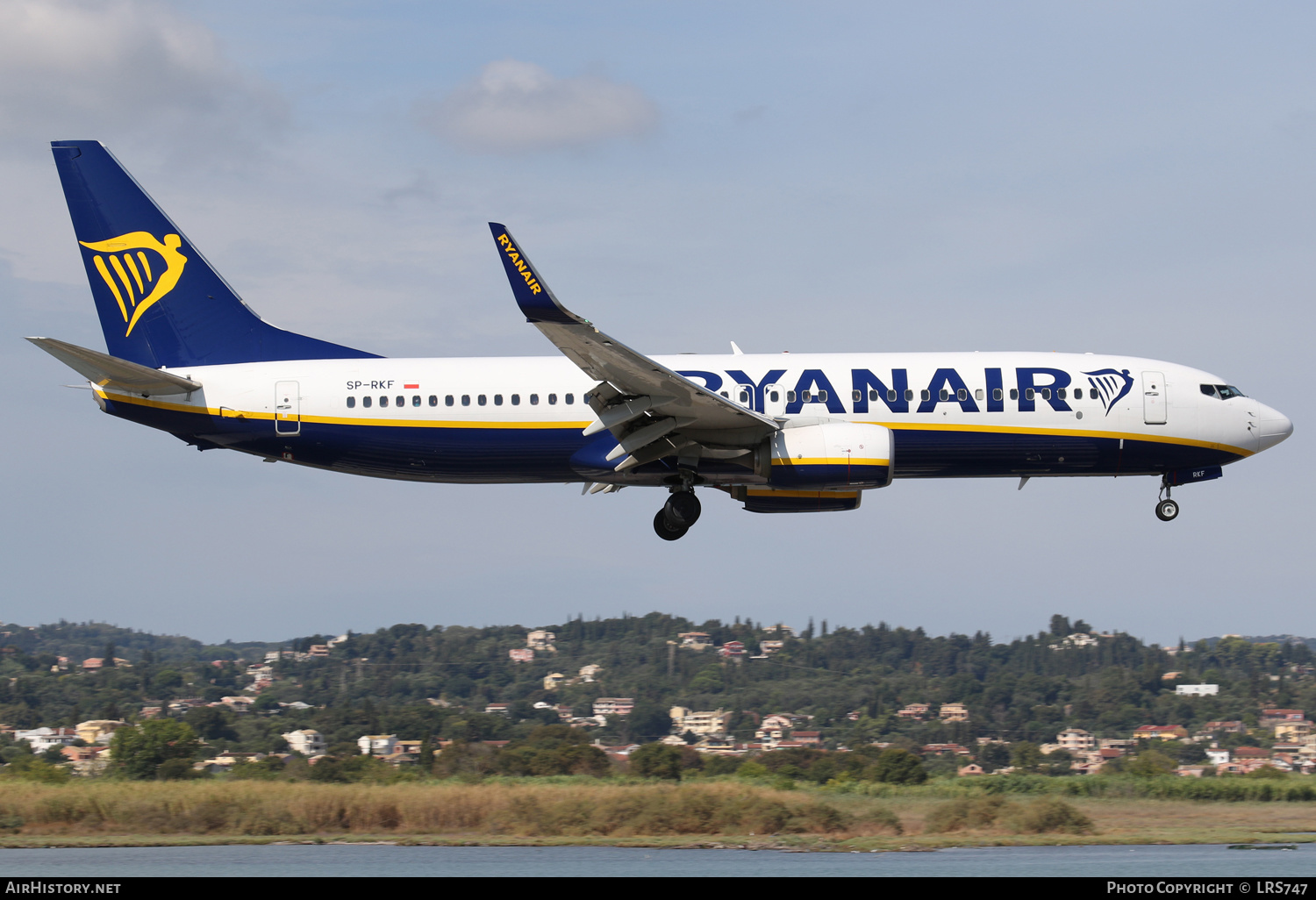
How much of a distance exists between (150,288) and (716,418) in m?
16.0

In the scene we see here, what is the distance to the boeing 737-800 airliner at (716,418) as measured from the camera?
32500mm

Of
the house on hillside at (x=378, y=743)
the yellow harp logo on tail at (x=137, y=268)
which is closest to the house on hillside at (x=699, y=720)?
the house on hillside at (x=378, y=743)

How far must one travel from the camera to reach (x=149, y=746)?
4253cm

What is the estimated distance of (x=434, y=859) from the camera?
3694 cm

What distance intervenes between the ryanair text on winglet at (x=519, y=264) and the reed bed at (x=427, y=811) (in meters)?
16.7

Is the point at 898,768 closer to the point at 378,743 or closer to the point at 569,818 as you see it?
the point at 569,818

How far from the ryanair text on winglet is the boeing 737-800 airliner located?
5002mm

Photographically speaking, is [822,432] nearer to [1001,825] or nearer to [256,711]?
[1001,825]

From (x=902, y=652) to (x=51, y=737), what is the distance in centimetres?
5572

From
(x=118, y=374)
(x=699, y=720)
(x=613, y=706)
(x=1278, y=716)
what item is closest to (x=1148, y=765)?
(x=1278, y=716)

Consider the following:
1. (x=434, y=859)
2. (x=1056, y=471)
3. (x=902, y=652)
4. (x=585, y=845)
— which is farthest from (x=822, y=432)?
(x=902, y=652)

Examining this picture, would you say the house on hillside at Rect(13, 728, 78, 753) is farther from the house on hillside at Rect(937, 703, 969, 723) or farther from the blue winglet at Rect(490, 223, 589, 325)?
the house on hillside at Rect(937, 703, 969, 723)

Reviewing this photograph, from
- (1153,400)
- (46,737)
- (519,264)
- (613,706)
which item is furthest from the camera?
(613,706)

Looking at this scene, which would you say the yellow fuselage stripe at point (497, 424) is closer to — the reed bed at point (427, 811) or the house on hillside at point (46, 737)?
the reed bed at point (427, 811)
